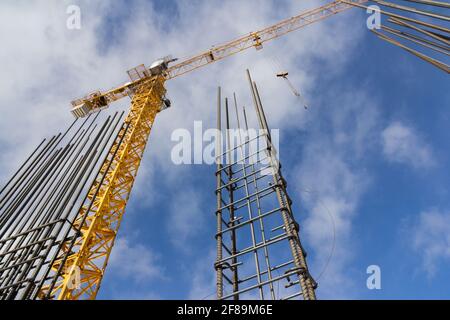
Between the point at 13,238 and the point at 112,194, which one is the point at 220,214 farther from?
the point at 112,194

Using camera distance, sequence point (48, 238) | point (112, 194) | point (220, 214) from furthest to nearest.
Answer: point (112, 194)
point (48, 238)
point (220, 214)

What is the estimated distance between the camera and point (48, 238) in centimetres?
1992

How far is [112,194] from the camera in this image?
104 ft

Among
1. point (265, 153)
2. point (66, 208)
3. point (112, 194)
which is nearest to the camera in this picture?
point (265, 153)

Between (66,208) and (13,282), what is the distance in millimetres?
5054

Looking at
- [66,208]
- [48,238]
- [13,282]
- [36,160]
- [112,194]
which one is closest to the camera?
[13,282]

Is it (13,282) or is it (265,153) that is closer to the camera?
(265,153)

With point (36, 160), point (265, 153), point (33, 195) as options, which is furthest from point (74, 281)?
point (265, 153)
